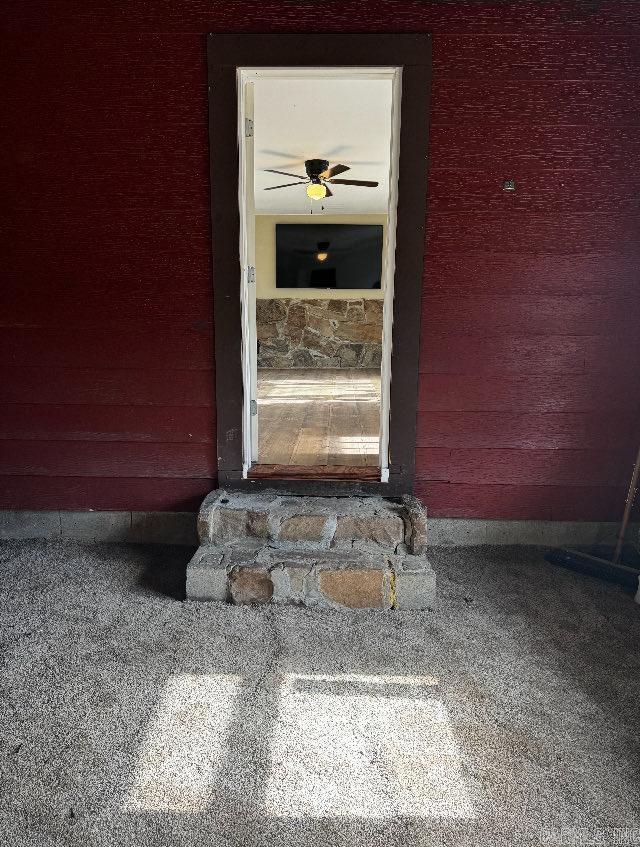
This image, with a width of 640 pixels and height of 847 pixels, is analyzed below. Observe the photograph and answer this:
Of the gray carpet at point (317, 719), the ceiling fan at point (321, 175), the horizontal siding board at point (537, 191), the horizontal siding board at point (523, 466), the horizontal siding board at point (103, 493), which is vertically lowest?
the gray carpet at point (317, 719)

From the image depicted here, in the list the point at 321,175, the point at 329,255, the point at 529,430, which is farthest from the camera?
the point at 329,255

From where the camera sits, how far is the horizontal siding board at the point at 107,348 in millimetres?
2877

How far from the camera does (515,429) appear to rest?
115 inches

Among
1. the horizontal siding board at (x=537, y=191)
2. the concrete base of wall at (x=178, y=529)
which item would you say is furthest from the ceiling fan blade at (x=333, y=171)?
the concrete base of wall at (x=178, y=529)

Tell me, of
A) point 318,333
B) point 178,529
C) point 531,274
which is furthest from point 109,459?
point 318,333

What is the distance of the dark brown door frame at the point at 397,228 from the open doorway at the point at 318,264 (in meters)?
0.05

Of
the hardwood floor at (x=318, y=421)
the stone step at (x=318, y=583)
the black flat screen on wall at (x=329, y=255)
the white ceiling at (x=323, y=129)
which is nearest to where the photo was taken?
the stone step at (x=318, y=583)

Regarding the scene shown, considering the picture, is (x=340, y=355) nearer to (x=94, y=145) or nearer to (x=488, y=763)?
(x=94, y=145)

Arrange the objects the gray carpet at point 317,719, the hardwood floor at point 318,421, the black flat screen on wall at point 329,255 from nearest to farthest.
Result: the gray carpet at point 317,719
the hardwood floor at point 318,421
the black flat screen on wall at point 329,255

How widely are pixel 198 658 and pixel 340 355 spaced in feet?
24.2

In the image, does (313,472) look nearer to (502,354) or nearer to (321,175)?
(502,354)

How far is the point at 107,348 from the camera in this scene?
2898 millimetres

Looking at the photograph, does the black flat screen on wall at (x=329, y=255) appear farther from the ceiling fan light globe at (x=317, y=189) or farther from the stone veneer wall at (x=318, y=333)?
the ceiling fan light globe at (x=317, y=189)

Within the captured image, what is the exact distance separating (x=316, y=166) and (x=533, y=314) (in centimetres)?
358
